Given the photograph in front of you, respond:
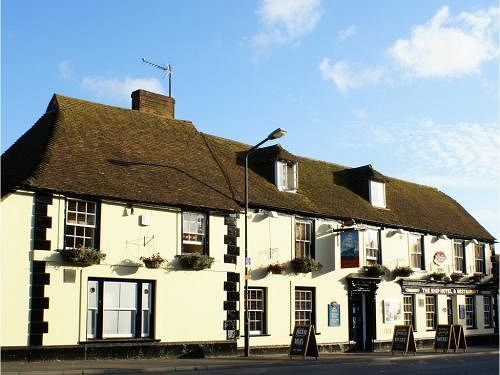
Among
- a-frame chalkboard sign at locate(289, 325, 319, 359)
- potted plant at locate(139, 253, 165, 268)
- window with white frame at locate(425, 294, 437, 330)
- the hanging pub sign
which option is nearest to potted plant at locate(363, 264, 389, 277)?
the hanging pub sign

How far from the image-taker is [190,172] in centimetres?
2597

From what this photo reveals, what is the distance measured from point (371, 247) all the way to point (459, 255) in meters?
7.62

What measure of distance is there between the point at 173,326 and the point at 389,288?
1187cm

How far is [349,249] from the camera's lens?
2788 cm

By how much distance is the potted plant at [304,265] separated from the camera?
88.6ft

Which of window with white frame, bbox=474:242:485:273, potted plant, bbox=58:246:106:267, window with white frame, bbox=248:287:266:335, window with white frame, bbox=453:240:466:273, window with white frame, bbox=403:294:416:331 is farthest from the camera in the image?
window with white frame, bbox=474:242:485:273

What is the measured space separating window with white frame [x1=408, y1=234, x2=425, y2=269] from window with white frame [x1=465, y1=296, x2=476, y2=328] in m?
4.44

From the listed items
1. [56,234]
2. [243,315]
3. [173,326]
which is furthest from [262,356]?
[56,234]

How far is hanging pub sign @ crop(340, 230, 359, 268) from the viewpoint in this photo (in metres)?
27.6

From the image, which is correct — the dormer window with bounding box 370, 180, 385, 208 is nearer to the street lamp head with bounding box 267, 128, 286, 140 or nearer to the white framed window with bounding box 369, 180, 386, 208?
the white framed window with bounding box 369, 180, 386, 208

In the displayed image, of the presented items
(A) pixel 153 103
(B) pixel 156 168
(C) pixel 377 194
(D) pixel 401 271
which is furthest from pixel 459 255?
(B) pixel 156 168

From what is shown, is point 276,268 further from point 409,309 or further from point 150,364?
point 409,309

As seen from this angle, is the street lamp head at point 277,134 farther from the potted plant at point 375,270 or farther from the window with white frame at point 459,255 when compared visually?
the window with white frame at point 459,255

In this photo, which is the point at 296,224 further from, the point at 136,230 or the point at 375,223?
the point at 136,230
